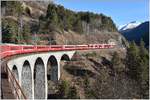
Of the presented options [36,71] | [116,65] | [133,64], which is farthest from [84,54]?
[36,71]

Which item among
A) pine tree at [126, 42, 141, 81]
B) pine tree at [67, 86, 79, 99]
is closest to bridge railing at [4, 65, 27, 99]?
pine tree at [67, 86, 79, 99]

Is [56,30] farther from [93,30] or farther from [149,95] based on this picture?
[149,95]

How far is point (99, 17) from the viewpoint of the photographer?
6280 inches

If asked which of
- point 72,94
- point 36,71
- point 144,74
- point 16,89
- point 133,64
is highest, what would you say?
point 16,89

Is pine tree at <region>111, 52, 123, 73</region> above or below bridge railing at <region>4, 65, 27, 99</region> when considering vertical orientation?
below

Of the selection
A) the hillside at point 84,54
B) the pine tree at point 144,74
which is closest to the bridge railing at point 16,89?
the hillside at point 84,54

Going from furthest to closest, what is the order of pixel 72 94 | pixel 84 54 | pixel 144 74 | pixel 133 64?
1. pixel 84 54
2. pixel 133 64
3. pixel 144 74
4. pixel 72 94

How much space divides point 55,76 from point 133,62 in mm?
19307

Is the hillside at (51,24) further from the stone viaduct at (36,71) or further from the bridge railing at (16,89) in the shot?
the bridge railing at (16,89)

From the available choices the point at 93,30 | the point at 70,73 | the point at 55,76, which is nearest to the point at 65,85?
the point at 55,76

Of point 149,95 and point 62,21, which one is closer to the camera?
point 149,95

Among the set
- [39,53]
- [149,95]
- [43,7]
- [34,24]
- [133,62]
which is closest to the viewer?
[39,53]

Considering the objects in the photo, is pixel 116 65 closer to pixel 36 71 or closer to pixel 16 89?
pixel 36 71

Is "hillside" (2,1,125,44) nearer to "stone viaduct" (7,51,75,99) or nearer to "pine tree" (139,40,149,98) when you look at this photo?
"stone viaduct" (7,51,75,99)
